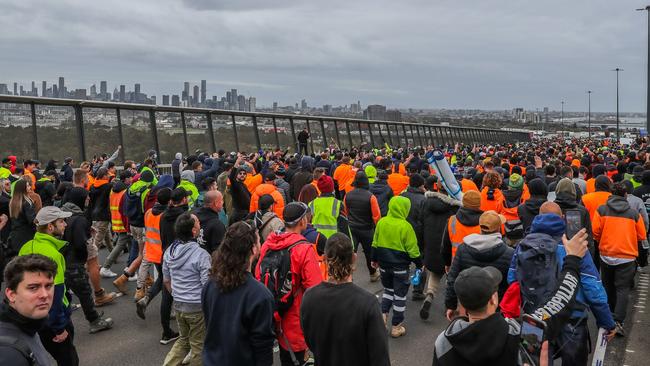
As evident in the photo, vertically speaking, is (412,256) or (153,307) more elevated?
(412,256)

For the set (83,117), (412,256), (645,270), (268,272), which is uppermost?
(83,117)

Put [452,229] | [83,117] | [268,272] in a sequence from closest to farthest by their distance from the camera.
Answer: [268,272] → [452,229] → [83,117]

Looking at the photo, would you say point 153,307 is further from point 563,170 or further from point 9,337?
point 563,170

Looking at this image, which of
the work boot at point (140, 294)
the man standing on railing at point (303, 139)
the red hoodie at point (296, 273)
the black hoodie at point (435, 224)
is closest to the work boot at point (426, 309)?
the black hoodie at point (435, 224)

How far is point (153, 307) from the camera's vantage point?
7.99 meters

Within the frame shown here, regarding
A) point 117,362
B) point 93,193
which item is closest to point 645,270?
point 117,362

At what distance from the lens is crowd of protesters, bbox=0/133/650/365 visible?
3168mm

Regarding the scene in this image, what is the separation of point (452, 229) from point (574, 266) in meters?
2.66

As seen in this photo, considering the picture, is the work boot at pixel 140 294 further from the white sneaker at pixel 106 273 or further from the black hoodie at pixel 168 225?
the white sneaker at pixel 106 273

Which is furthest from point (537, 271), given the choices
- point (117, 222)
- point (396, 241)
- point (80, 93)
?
point (80, 93)

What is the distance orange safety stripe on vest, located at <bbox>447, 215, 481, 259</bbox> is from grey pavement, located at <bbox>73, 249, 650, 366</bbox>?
1204 millimetres

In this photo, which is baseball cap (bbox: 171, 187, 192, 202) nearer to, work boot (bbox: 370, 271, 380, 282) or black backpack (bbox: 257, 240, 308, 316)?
black backpack (bbox: 257, 240, 308, 316)

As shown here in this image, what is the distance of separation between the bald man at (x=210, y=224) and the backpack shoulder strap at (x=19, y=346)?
11.1 feet

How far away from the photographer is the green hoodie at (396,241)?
675 cm
